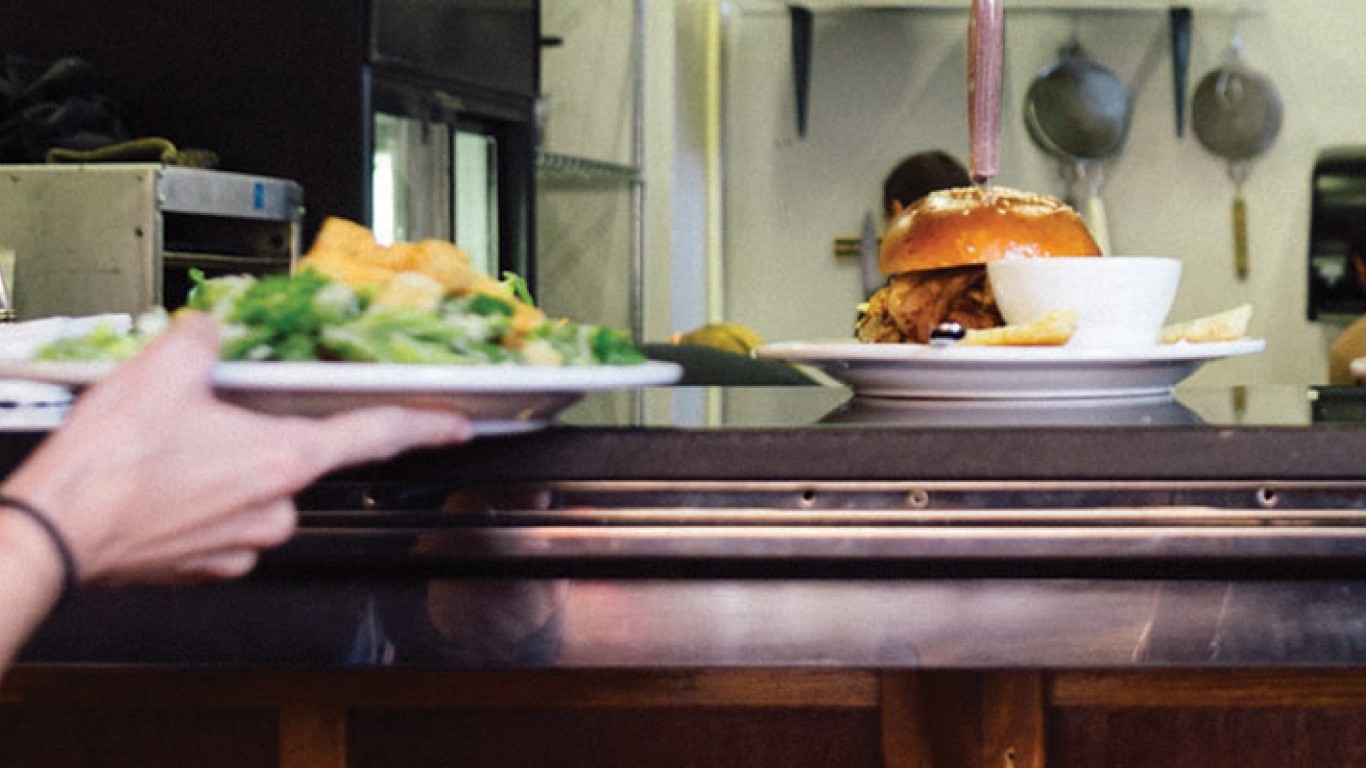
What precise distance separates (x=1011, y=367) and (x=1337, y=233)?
159 inches

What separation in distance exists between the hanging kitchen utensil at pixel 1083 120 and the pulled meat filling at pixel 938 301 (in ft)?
12.0

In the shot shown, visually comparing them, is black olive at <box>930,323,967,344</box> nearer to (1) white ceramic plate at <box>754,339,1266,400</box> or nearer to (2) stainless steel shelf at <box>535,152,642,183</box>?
(1) white ceramic plate at <box>754,339,1266,400</box>

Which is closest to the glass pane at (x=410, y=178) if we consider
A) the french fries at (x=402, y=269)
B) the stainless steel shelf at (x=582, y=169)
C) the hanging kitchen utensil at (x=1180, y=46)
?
the stainless steel shelf at (x=582, y=169)

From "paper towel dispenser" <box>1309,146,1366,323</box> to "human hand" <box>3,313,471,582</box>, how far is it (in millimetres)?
4475

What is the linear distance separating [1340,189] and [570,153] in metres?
2.37

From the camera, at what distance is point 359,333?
2.87 feet

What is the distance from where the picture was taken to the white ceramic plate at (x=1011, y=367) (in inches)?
46.3

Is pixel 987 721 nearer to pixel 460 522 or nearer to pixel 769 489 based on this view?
pixel 769 489

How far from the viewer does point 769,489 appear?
1.00 meters

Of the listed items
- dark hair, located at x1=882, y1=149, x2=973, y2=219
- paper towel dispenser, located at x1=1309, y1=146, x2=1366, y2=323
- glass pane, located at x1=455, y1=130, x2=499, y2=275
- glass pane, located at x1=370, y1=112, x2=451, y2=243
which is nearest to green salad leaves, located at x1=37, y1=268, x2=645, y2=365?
glass pane, located at x1=370, y1=112, x2=451, y2=243

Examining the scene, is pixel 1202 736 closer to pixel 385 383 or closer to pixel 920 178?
pixel 385 383

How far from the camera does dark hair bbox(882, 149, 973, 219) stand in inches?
189

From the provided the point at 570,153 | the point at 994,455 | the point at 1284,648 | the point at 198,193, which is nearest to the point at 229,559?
the point at 994,455

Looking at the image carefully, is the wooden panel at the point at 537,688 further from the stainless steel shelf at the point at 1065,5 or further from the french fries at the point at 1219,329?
the stainless steel shelf at the point at 1065,5
